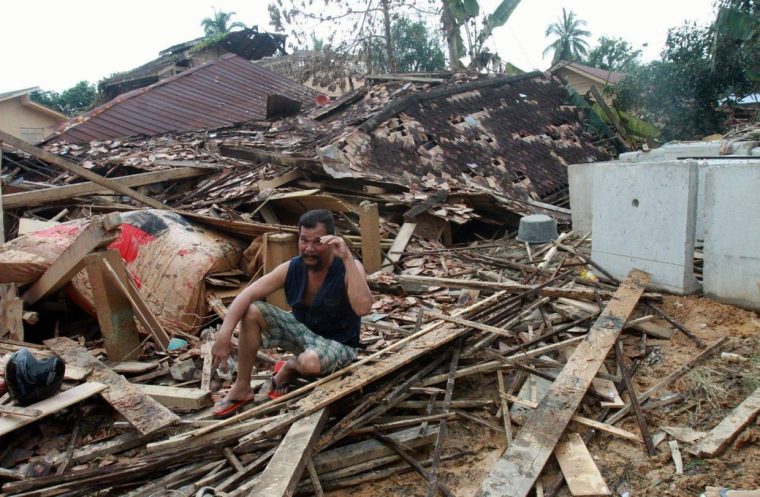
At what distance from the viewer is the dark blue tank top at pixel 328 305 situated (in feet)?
13.4

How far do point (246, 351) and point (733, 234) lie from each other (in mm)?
4220

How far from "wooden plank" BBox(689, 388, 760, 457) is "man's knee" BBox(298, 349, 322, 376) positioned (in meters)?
2.34

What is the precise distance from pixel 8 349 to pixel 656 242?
19.9 feet

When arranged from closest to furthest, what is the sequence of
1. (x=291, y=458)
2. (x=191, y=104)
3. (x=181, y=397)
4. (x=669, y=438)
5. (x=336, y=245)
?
(x=291, y=458) < (x=669, y=438) < (x=336, y=245) < (x=181, y=397) < (x=191, y=104)

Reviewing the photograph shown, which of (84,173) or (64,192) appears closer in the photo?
(84,173)

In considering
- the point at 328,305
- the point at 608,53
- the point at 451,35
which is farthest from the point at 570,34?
the point at 328,305

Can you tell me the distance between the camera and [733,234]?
4.87 metres

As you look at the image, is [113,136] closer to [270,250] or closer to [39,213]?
[39,213]

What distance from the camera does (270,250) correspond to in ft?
18.6

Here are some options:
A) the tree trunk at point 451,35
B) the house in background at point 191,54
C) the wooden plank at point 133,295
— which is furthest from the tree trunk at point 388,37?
the wooden plank at point 133,295

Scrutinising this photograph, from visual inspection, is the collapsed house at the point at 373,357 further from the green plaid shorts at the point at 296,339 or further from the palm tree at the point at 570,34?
the palm tree at the point at 570,34

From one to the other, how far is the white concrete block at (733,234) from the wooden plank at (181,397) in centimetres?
449

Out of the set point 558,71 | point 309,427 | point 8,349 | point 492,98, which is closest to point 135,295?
point 8,349

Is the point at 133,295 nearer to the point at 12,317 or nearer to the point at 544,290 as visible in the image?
the point at 12,317
